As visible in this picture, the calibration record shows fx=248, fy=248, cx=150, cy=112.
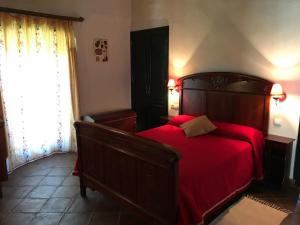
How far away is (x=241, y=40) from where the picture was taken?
3375 mm

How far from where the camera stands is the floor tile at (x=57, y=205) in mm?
2695

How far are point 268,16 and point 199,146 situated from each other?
1.84 m

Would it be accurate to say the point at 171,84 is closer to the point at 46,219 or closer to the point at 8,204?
the point at 46,219

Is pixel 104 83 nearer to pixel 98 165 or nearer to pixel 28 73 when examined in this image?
pixel 28 73

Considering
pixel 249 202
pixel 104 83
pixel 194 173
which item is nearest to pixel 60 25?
pixel 104 83

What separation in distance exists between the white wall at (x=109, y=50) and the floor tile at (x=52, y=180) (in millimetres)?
1399

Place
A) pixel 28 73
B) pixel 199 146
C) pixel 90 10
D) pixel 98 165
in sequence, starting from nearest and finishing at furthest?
pixel 98 165, pixel 199 146, pixel 28 73, pixel 90 10

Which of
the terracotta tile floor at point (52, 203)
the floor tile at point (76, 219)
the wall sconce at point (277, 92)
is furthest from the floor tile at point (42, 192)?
the wall sconce at point (277, 92)

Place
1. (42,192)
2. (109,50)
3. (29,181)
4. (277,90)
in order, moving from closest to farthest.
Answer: (277,90)
(42,192)
(29,181)
(109,50)

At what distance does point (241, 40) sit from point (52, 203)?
316cm

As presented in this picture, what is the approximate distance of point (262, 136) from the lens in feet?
10.4

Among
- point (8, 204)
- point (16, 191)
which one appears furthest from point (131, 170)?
point (16, 191)

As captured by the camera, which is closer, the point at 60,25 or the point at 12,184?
the point at 12,184

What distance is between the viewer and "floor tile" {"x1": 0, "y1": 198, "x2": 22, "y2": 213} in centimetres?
271
